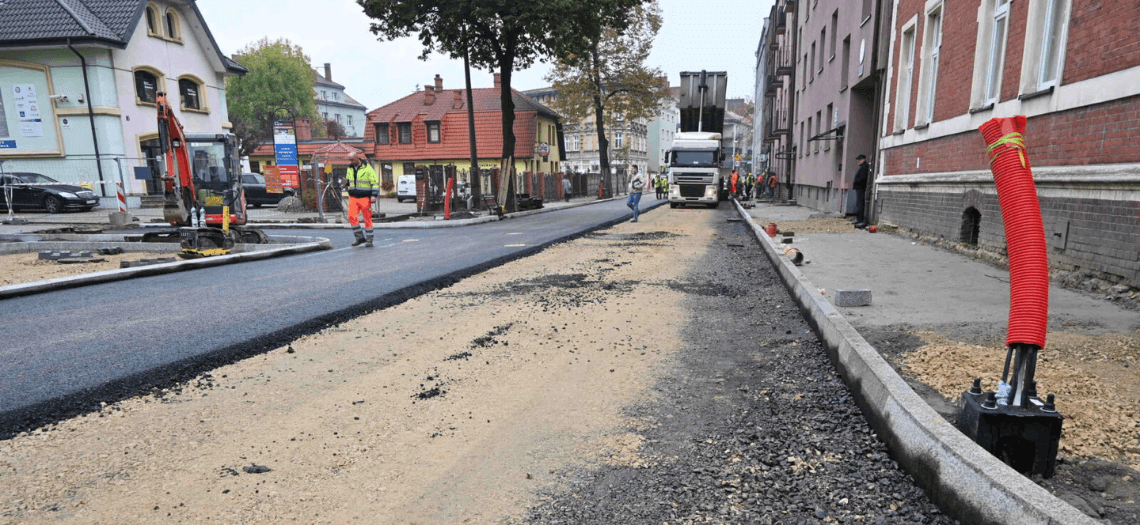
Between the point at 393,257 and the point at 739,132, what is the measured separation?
11824 cm

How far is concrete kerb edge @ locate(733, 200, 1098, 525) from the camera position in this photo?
2.00m

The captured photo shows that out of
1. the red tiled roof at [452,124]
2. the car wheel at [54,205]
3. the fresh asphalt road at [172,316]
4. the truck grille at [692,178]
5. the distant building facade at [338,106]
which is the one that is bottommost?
the fresh asphalt road at [172,316]

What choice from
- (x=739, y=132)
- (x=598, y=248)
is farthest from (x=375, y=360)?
(x=739, y=132)

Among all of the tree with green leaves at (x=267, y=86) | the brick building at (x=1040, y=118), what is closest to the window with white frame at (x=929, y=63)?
the brick building at (x=1040, y=118)

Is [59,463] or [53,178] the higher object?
[53,178]

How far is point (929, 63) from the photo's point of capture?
37.4 feet

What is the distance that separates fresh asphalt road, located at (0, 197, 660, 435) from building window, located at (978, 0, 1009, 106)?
774cm

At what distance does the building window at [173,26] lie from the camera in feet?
84.9

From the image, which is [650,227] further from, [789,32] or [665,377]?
[789,32]

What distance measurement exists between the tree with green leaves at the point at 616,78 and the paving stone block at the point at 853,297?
3574 centimetres

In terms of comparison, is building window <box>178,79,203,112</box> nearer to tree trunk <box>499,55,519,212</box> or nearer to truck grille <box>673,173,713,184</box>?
tree trunk <box>499,55,519,212</box>

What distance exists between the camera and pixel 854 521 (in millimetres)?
2365

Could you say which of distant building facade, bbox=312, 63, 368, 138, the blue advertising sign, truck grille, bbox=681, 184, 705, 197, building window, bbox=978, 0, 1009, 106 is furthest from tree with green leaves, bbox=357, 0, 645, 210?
distant building facade, bbox=312, 63, 368, 138

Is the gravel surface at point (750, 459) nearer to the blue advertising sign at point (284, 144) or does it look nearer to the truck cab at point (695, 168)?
the truck cab at point (695, 168)
